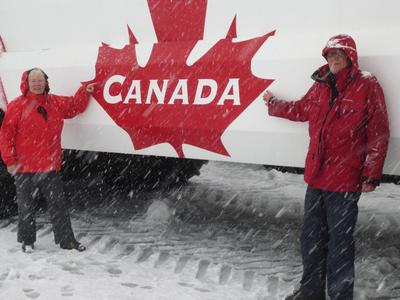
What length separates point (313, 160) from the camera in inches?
97.9

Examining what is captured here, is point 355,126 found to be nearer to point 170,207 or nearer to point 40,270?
point 40,270

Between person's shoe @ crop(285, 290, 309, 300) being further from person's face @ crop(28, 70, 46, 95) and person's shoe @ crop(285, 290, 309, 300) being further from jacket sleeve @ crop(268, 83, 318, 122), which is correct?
person's face @ crop(28, 70, 46, 95)

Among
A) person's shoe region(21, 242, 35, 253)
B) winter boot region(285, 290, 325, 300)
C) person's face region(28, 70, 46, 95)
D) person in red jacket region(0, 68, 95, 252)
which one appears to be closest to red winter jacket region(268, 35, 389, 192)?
winter boot region(285, 290, 325, 300)

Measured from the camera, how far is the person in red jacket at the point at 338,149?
2.33m

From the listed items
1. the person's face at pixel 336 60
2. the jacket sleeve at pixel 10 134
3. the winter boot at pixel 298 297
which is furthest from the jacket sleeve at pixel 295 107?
the jacket sleeve at pixel 10 134

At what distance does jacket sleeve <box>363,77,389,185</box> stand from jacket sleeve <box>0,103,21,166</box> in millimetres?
2150

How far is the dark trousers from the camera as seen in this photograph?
3402 mm

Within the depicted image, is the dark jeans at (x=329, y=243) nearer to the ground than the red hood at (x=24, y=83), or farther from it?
nearer to the ground

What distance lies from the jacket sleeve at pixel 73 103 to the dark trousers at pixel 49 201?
1.38ft

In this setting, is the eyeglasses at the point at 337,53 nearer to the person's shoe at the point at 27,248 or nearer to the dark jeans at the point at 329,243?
the dark jeans at the point at 329,243

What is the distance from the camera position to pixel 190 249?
3.51 m

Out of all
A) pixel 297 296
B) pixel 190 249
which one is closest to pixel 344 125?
→ pixel 297 296

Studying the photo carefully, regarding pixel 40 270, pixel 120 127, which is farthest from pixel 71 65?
pixel 40 270

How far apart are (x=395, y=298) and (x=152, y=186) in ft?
9.57
